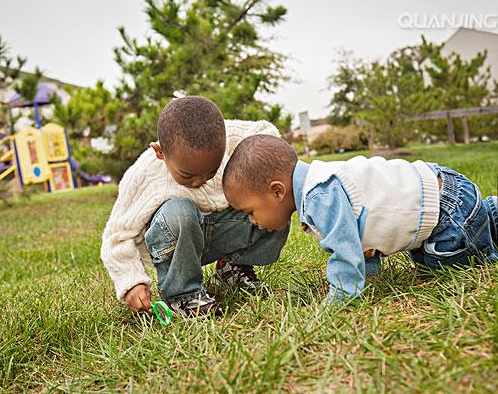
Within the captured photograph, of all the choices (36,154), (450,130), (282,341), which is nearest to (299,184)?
(282,341)

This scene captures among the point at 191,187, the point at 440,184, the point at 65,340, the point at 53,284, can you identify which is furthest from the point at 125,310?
the point at 440,184

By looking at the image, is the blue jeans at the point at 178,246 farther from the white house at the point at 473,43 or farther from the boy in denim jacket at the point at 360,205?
the white house at the point at 473,43

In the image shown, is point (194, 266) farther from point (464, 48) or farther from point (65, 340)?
point (464, 48)

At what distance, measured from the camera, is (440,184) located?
2.00m

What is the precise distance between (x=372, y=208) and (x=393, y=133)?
40.0 ft

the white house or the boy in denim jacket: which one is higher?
the white house

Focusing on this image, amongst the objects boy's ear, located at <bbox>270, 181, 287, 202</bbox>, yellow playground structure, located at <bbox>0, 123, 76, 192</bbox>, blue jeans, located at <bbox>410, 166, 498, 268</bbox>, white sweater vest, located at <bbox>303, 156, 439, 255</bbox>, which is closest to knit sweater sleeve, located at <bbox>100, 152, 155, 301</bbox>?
boy's ear, located at <bbox>270, 181, 287, 202</bbox>

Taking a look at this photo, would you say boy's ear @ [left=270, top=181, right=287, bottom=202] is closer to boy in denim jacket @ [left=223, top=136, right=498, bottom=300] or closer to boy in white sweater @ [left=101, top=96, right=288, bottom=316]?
boy in denim jacket @ [left=223, top=136, right=498, bottom=300]

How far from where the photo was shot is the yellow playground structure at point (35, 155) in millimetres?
17281

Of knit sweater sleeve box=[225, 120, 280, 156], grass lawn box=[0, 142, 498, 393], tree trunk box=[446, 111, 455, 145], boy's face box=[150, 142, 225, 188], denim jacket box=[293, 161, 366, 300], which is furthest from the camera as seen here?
tree trunk box=[446, 111, 455, 145]

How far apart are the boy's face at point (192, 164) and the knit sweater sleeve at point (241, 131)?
273 millimetres

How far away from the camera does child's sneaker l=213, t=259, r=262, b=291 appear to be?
2.34 metres

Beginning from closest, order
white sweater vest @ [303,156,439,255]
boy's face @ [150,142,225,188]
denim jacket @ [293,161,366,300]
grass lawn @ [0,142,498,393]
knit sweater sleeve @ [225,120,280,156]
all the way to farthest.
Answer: grass lawn @ [0,142,498,393], denim jacket @ [293,161,366,300], white sweater vest @ [303,156,439,255], boy's face @ [150,142,225,188], knit sweater sleeve @ [225,120,280,156]

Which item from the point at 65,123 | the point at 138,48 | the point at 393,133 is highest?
the point at 138,48
